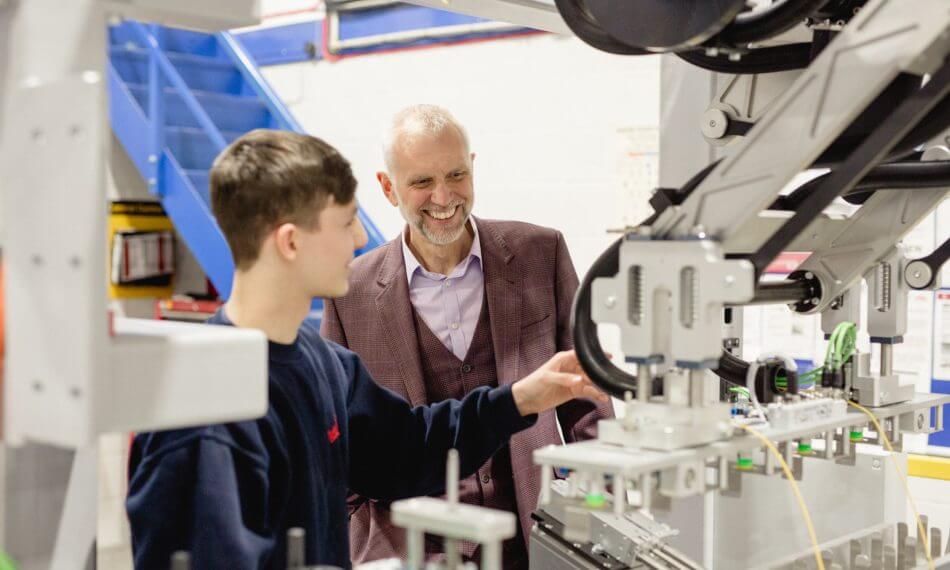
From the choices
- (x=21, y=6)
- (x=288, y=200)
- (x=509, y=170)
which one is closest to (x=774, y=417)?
(x=288, y=200)

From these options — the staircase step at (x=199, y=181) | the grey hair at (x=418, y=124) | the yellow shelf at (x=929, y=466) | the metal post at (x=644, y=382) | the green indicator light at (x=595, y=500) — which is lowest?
the yellow shelf at (x=929, y=466)

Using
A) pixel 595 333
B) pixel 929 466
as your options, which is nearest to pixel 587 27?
pixel 595 333

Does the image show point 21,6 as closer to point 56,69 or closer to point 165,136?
point 56,69

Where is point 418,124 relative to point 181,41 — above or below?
below

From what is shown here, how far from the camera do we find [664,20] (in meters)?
1.62

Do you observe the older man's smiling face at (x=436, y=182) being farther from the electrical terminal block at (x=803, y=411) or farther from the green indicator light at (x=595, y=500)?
the green indicator light at (x=595, y=500)

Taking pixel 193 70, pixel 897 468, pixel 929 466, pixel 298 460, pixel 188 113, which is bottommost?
pixel 929 466

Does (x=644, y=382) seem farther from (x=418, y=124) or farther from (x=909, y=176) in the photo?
(x=418, y=124)

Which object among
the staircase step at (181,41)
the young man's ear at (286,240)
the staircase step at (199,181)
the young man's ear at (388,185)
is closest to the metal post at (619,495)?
the young man's ear at (286,240)

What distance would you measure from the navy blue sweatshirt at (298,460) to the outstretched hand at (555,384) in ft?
0.16

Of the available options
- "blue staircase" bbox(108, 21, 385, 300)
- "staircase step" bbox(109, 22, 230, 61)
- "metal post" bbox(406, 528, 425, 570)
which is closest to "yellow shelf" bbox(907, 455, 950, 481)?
"blue staircase" bbox(108, 21, 385, 300)

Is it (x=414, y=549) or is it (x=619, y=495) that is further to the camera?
(x=619, y=495)

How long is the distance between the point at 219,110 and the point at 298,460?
4034 millimetres

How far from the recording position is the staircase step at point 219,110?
5.39 meters
